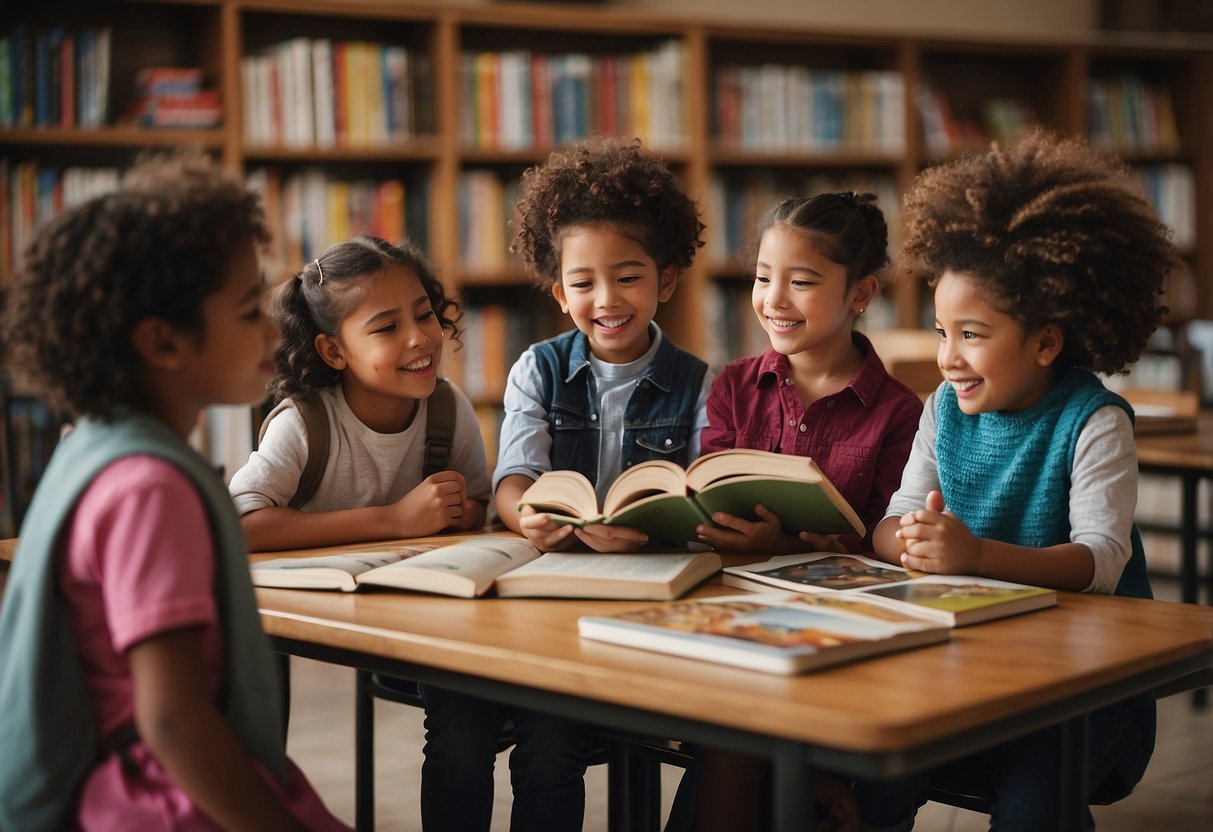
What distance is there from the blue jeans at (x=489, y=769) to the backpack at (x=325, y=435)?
1.30ft

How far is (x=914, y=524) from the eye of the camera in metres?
1.46

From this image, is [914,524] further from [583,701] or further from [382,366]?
[382,366]

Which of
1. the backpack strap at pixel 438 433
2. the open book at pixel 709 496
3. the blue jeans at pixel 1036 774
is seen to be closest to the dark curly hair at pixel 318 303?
the backpack strap at pixel 438 433

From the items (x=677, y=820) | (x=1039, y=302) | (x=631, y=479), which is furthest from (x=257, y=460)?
(x=1039, y=302)

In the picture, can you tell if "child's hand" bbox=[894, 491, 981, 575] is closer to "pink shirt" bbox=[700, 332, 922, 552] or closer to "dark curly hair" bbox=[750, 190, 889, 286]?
"pink shirt" bbox=[700, 332, 922, 552]

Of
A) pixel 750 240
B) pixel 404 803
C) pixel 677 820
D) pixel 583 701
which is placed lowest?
pixel 404 803

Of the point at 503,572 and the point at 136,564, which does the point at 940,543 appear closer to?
the point at 503,572

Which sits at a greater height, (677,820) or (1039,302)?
(1039,302)

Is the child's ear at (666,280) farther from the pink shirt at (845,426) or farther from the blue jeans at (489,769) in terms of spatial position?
the blue jeans at (489,769)

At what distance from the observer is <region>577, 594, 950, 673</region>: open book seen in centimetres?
111

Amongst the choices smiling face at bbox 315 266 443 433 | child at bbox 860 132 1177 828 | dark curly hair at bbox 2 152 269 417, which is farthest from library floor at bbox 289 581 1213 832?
dark curly hair at bbox 2 152 269 417

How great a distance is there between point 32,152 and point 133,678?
10.9 feet

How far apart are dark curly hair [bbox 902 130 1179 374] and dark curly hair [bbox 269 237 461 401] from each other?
78cm

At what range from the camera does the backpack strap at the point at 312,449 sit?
1918 mm
